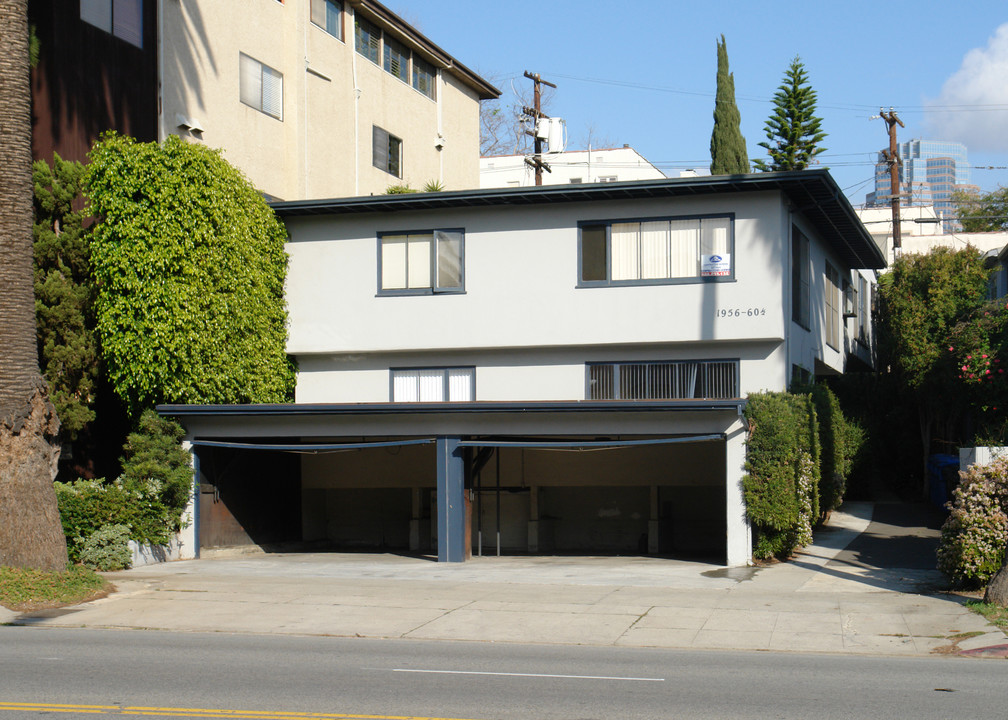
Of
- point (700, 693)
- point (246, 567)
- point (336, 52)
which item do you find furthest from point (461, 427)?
point (336, 52)

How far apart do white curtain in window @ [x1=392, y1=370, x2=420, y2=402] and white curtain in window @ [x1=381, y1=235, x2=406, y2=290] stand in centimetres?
206

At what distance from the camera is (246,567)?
861 inches

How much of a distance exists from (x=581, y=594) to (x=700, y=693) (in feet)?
25.8

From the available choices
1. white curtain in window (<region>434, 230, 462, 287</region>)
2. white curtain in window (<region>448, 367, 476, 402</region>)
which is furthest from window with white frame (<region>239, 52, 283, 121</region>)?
white curtain in window (<region>448, 367, 476, 402</region>)

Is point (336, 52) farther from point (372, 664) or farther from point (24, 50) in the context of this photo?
point (372, 664)

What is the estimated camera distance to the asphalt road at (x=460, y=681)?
9.35 m

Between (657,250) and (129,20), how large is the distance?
13597mm

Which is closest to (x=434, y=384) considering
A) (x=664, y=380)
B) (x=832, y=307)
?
(x=664, y=380)

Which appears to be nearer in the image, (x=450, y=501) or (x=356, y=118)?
(x=450, y=501)

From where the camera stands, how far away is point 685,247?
24422 mm

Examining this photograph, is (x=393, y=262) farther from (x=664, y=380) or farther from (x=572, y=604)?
(x=572, y=604)

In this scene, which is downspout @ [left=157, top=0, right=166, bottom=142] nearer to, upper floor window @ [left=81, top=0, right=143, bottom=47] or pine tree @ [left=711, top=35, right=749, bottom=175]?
upper floor window @ [left=81, top=0, right=143, bottom=47]

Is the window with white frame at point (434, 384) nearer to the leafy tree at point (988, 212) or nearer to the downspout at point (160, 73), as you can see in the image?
the downspout at point (160, 73)

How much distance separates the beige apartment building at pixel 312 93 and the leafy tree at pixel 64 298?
4665 mm
